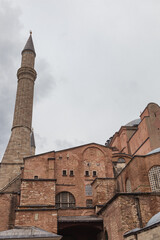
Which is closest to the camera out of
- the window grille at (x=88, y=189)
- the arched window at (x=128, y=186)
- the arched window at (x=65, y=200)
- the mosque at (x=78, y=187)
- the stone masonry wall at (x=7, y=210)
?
the mosque at (x=78, y=187)

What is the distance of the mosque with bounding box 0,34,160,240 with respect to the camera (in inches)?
522

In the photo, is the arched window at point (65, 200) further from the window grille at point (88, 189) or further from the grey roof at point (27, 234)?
the grey roof at point (27, 234)

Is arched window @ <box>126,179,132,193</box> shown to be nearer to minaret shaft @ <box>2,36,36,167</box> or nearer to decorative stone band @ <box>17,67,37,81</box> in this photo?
minaret shaft @ <box>2,36,36,167</box>

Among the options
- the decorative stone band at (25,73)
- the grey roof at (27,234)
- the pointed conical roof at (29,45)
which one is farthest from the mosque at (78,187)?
the pointed conical roof at (29,45)

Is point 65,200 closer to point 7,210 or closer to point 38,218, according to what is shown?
point 7,210

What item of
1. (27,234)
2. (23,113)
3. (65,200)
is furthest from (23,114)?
(27,234)

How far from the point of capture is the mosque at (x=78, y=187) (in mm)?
13250

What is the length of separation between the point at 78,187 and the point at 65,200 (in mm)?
1630

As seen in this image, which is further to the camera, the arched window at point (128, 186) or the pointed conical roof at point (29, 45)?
the pointed conical roof at point (29, 45)

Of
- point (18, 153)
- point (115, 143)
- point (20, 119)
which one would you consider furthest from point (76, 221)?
point (115, 143)

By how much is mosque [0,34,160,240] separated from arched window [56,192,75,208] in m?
0.08

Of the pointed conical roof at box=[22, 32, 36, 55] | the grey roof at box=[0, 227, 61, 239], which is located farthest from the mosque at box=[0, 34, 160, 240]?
the pointed conical roof at box=[22, 32, 36, 55]

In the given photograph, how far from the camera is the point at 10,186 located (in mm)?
21641

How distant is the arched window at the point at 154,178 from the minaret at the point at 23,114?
564 inches
